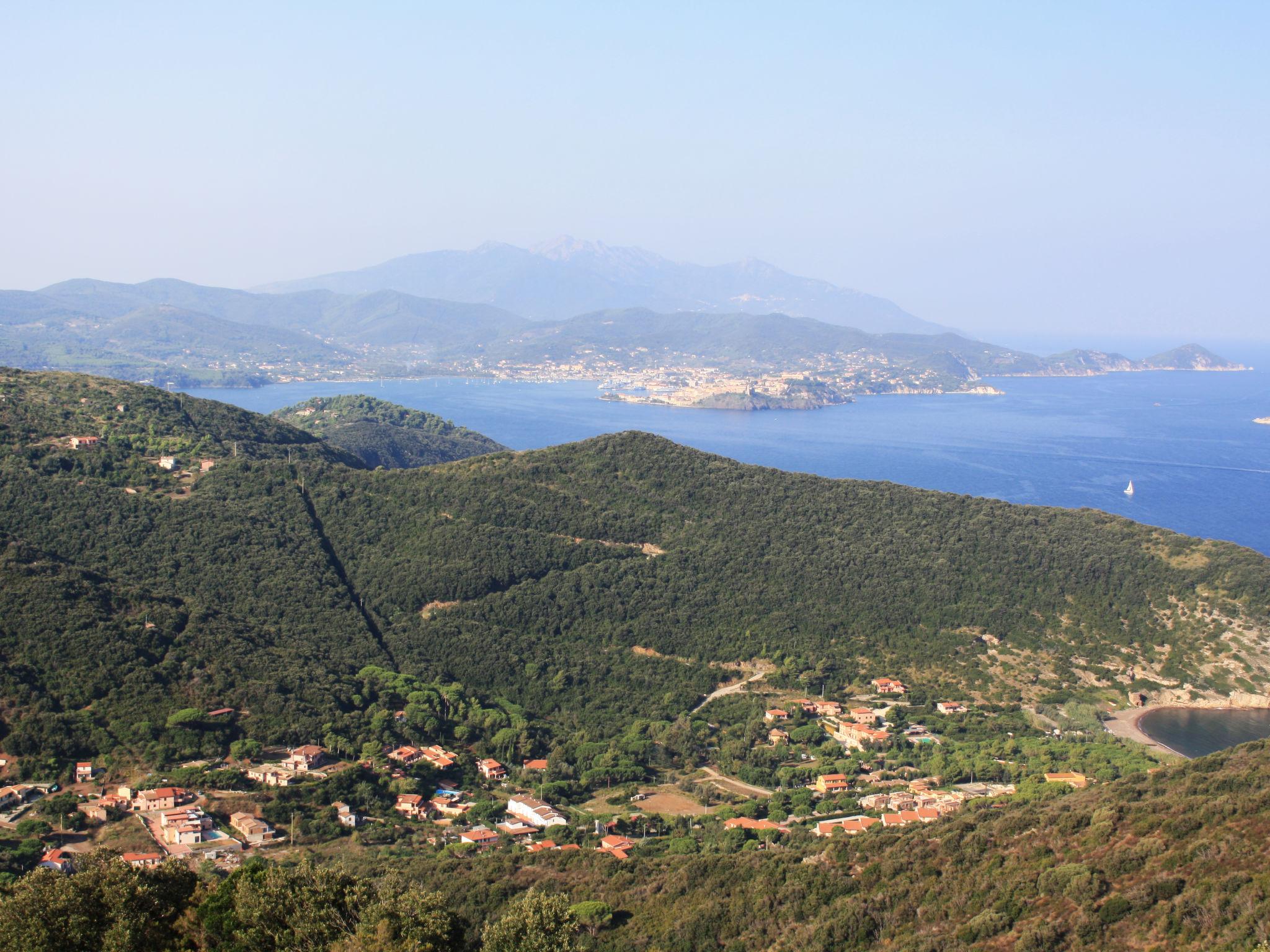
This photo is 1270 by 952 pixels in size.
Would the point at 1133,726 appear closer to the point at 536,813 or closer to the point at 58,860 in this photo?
the point at 536,813

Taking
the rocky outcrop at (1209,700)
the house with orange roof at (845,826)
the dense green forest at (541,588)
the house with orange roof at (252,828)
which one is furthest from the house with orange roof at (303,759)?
the rocky outcrop at (1209,700)

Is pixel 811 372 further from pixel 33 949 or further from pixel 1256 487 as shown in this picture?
pixel 33 949

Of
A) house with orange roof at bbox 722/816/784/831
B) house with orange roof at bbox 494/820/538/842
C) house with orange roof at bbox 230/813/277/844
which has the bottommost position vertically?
house with orange roof at bbox 494/820/538/842

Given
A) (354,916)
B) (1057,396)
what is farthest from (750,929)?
(1057,396)

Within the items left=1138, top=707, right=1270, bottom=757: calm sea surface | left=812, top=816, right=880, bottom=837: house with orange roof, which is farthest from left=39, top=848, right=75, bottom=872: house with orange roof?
left=1138, top=707, right=1270, bottom=757: calm sea surface

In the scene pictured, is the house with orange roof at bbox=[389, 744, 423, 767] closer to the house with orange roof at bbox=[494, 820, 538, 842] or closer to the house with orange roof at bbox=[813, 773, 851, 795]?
the house with orange roof at bbox=[494, 820, 538, 842]

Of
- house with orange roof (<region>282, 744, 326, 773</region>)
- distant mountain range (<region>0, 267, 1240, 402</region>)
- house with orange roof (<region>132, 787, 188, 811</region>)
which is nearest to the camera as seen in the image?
house with orange roof (<region>132, 787, 188, 811</region>)

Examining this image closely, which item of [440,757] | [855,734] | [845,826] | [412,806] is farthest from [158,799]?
[855,734]
